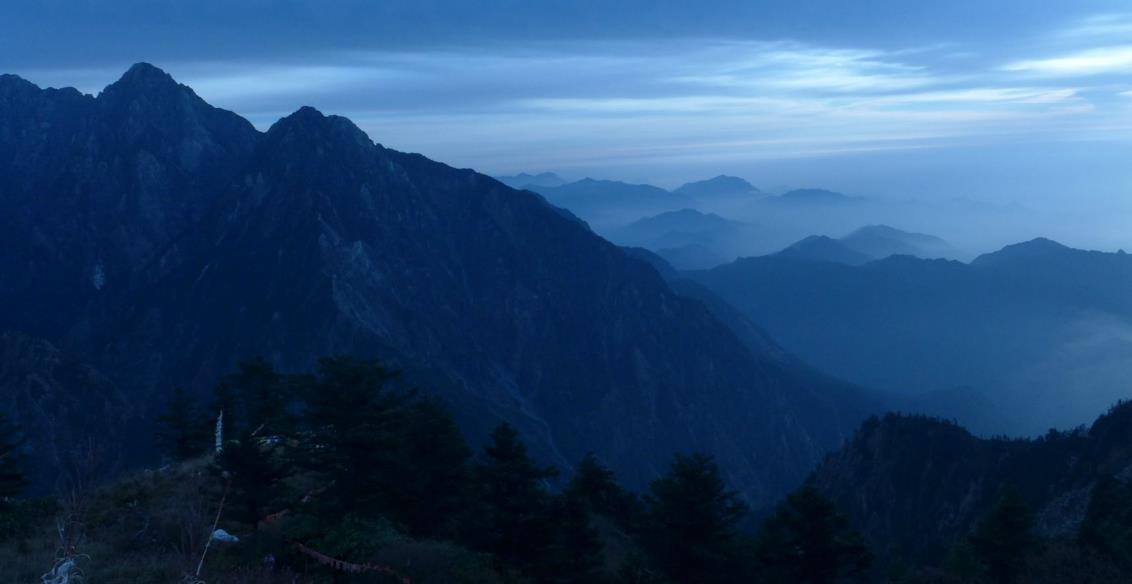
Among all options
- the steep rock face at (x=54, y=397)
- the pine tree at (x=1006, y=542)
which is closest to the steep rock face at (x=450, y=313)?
the steep rock face at (x=54, y=397)

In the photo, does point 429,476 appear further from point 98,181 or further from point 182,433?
point 98,181

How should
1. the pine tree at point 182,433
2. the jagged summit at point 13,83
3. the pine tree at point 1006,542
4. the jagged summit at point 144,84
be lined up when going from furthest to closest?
the jagged summit at point 13,83 → the jagged summit at point 144,84 → the pine tree at point 182,433 → the pine tree at point 1006,542

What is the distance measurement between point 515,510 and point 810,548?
21.7 feet

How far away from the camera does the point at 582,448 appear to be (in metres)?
113

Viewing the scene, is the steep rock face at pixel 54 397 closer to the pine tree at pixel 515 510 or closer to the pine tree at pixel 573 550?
the pine tree at pixel 515 510

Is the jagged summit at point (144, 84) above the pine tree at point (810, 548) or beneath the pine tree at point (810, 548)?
above

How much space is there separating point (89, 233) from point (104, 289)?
1216 cm

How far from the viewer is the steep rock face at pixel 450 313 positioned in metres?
110

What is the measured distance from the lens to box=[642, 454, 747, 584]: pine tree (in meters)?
17.5

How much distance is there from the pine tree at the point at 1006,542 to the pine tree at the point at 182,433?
2508cm

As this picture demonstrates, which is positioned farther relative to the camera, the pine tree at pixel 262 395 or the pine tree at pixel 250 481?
the pine tree at pixel 262 395

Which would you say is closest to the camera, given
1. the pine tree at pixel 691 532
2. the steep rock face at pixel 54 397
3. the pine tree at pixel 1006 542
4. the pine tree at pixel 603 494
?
the pine tree at pixel 1006 542

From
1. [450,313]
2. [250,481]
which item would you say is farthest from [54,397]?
[250,481]

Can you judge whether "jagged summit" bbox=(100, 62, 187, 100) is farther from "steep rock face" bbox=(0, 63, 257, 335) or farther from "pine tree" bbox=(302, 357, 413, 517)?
"pine tree" bbox=(302, 357, 413, 517)
